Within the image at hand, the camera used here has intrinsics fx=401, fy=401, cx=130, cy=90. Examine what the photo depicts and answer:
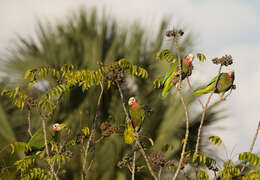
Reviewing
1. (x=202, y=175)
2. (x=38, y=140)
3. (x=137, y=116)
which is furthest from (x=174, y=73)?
(x=38, y=140)

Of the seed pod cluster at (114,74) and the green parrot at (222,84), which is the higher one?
the seed pod cluster at (114,74)

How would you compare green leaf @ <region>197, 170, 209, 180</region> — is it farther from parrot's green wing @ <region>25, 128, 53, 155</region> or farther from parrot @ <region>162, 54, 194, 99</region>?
parrot's green wing @ <region>25, 128, 53, 155</region>

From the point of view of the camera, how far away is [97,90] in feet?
18.6

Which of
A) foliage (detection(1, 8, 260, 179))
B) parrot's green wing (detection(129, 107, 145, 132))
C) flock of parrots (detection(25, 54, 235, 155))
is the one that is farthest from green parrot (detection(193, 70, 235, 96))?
foliage (detection(1, 8, 260, 179))

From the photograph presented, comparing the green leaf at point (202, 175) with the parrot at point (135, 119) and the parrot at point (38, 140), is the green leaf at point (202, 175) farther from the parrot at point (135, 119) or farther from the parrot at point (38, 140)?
the parrot at point (38, 140)

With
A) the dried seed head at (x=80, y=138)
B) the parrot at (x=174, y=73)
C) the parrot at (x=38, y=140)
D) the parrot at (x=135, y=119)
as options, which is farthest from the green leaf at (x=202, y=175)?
the parrot at (x=38, y=140)

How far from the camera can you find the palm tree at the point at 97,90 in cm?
548

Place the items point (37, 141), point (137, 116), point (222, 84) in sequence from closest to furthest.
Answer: point (222, 84) → point (137, 116) → point (37, 141)

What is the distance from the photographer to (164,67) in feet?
19.5

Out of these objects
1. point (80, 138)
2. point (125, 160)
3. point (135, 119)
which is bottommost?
point (125, 160)

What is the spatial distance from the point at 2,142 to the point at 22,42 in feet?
5.29

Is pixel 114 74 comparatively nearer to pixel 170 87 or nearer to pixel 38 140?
pixel 170 87

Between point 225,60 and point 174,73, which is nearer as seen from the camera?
point 225,60

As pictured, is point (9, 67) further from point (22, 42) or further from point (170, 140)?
point (170, 140)
